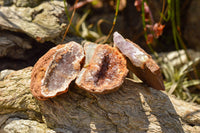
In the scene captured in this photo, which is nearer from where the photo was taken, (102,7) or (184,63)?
(184,63)

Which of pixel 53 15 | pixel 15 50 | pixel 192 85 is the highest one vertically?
pixel 53 15

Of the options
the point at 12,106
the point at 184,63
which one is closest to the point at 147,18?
the point at 184,63

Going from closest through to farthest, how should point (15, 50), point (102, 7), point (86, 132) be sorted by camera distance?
point (86, 132), point (15, 50), point (102, 7)

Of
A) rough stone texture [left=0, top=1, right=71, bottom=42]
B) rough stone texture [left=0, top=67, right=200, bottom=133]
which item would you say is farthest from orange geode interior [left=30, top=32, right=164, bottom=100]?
rough stone texture [left=0, top=1, right=71, bottom=42]

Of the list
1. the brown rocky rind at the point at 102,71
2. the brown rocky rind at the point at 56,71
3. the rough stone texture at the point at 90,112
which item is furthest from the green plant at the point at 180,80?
the brown rocky rind at the point at 56,71

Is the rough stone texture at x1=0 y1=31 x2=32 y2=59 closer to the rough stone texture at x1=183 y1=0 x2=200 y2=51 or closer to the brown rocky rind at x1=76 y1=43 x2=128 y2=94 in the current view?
the brown rocky rind at x1=76 y1=43 x2=128 y2=94

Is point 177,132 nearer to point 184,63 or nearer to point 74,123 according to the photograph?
point 74,123
